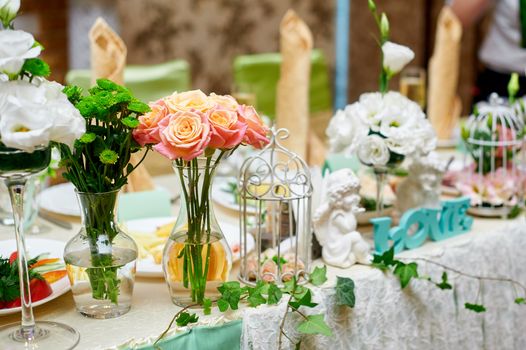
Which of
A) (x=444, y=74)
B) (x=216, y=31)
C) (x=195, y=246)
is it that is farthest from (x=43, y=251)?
(x=216, y=31)

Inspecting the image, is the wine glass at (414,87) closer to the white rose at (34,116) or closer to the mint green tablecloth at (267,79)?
the mint green tablecloth at (267,79)

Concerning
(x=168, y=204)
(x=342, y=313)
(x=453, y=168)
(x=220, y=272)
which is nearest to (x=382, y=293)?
(x=342, y=313)

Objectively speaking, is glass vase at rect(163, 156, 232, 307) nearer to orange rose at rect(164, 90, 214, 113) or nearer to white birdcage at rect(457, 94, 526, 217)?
orange rose at rect(164, 90, 214, 113)

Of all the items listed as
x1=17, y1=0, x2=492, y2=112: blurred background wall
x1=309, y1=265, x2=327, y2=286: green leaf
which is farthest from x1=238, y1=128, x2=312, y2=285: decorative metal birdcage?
x1=17, y1=0, x2=492, y2=112: blurred background wall

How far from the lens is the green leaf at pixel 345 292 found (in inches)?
50.4

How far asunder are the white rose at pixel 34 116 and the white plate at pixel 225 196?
72cm

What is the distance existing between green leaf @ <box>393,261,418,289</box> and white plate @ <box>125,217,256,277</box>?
27 cm

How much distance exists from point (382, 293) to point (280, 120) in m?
0.81

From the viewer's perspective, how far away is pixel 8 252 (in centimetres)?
120

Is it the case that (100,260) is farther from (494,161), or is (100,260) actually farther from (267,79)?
(267,79)

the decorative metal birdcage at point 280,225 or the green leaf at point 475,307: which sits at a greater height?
the decorative metal birdcage at point 280,225

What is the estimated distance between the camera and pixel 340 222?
1.34 metres

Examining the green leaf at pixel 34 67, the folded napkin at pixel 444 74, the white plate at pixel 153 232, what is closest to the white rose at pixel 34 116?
the green leaf at pixel 34 67

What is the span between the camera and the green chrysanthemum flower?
3.54 ft
